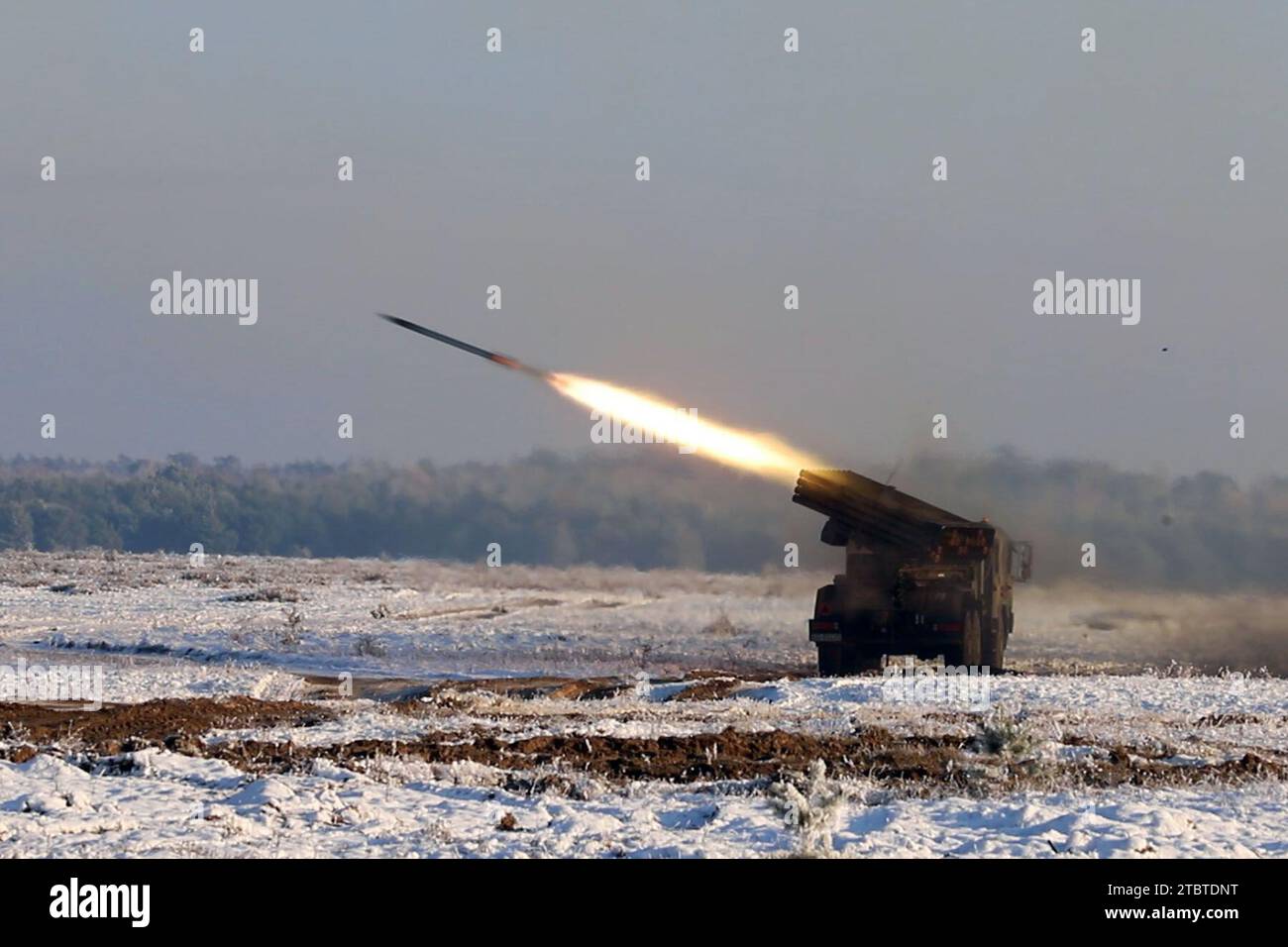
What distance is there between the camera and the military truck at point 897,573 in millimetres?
30656

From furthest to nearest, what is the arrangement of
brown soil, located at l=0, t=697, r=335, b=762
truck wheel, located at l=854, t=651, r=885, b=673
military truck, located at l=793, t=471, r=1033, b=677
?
truck wheel, located at l=854, t=651, r=885, b=673 < military truck, located at l=793, t=471, r=1033, b=677 < brown soil, located at l=0, t=697, r=335, b=762

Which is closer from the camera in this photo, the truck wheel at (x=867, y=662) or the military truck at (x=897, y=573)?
the military truck at (x=897, y=573)

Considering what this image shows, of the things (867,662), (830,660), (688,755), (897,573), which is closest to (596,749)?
(688,755)

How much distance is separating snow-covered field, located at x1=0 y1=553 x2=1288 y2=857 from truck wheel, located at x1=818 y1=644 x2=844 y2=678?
4.91ft

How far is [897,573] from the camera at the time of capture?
3084cm

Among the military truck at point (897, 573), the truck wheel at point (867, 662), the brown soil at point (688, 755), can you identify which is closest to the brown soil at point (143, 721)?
the brown soil at point (688, 755)

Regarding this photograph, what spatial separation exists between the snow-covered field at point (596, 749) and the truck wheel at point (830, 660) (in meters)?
1.50

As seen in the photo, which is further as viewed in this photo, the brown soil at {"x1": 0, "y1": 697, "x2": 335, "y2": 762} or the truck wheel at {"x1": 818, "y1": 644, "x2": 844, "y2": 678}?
the truck wheel at {"x1": 818, "y1": 644, "x2": 844, "y2": 678}

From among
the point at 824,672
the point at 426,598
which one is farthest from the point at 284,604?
the point at 824,672

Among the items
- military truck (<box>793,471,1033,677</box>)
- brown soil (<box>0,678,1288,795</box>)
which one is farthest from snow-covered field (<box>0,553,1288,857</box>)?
military truck (<box>793,471,1033,677</box>)

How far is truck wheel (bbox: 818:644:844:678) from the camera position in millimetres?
31516

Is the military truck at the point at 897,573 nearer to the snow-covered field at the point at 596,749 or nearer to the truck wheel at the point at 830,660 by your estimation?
the truck wheel at the point at 830,660

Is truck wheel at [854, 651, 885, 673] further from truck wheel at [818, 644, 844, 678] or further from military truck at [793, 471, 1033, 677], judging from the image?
truck wheel at [818, 644, 844, 678]
